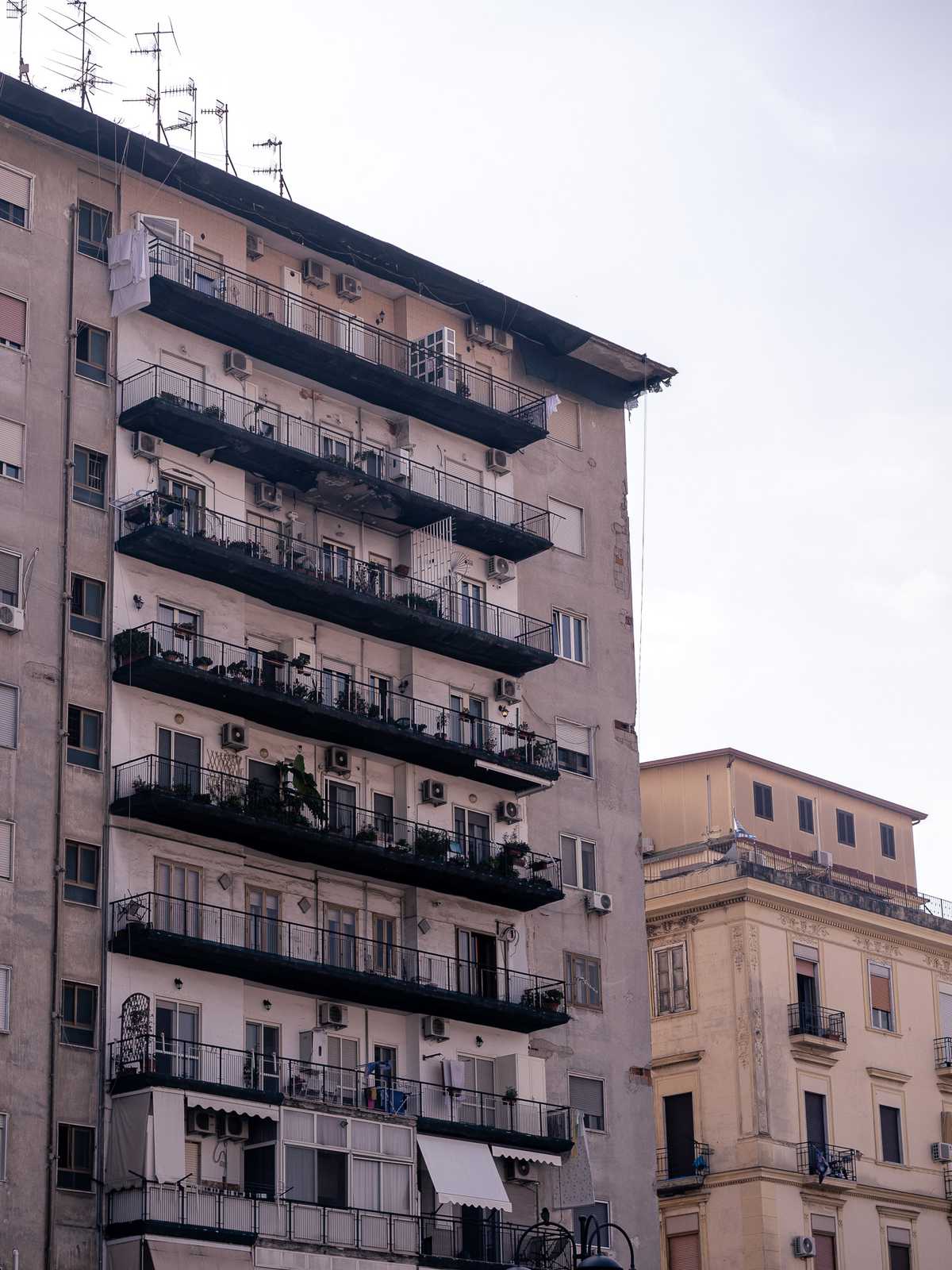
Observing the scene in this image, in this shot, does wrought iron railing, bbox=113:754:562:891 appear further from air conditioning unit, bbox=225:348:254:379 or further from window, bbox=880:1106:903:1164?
window, bbox=880:1106:903:1164

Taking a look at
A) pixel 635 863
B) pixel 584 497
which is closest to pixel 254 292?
pixel 584 497

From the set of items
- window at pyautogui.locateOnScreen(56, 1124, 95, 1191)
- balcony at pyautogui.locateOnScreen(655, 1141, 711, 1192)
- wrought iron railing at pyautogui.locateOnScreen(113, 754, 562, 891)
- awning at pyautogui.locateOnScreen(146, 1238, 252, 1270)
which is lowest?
awning at pyautogui.locateOnScreen(146, 1238, 252, 1270)

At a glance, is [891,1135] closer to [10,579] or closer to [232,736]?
[232,736]

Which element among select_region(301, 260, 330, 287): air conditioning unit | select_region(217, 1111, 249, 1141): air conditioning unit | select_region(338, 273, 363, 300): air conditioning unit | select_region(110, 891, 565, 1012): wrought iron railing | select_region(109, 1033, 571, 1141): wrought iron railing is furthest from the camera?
select_region(338, 273, 363, 300): air conditioning unit

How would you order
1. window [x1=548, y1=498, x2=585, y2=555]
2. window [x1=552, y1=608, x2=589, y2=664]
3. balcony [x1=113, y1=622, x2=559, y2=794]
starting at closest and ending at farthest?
balcony [x1=113, y1=622, x2=559, y2=794] < window [x1=552, y1=608, x2=589, y2=664] < window [x1=548, y1=498, x2=585, y2=555]

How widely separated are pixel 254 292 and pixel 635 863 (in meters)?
16.8

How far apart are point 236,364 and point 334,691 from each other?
7544mm

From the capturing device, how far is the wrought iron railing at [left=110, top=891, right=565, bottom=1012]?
4609 cm

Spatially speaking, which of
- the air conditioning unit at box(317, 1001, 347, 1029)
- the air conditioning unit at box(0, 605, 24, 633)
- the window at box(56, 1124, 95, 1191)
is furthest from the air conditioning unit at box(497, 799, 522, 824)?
the window at box(56, 1124, 95, 1191)

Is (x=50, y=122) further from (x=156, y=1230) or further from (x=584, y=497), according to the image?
(x=156, y=1230)

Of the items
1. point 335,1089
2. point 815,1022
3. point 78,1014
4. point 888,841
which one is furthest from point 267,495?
point 888,841

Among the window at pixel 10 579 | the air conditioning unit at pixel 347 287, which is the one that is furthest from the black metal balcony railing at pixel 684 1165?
the window at pixel 10 579

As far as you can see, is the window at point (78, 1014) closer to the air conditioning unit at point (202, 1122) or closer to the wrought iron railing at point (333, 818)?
the air conditioning unit at point (202, 1122)

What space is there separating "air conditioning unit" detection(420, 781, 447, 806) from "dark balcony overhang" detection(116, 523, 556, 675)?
3259 millimetres
